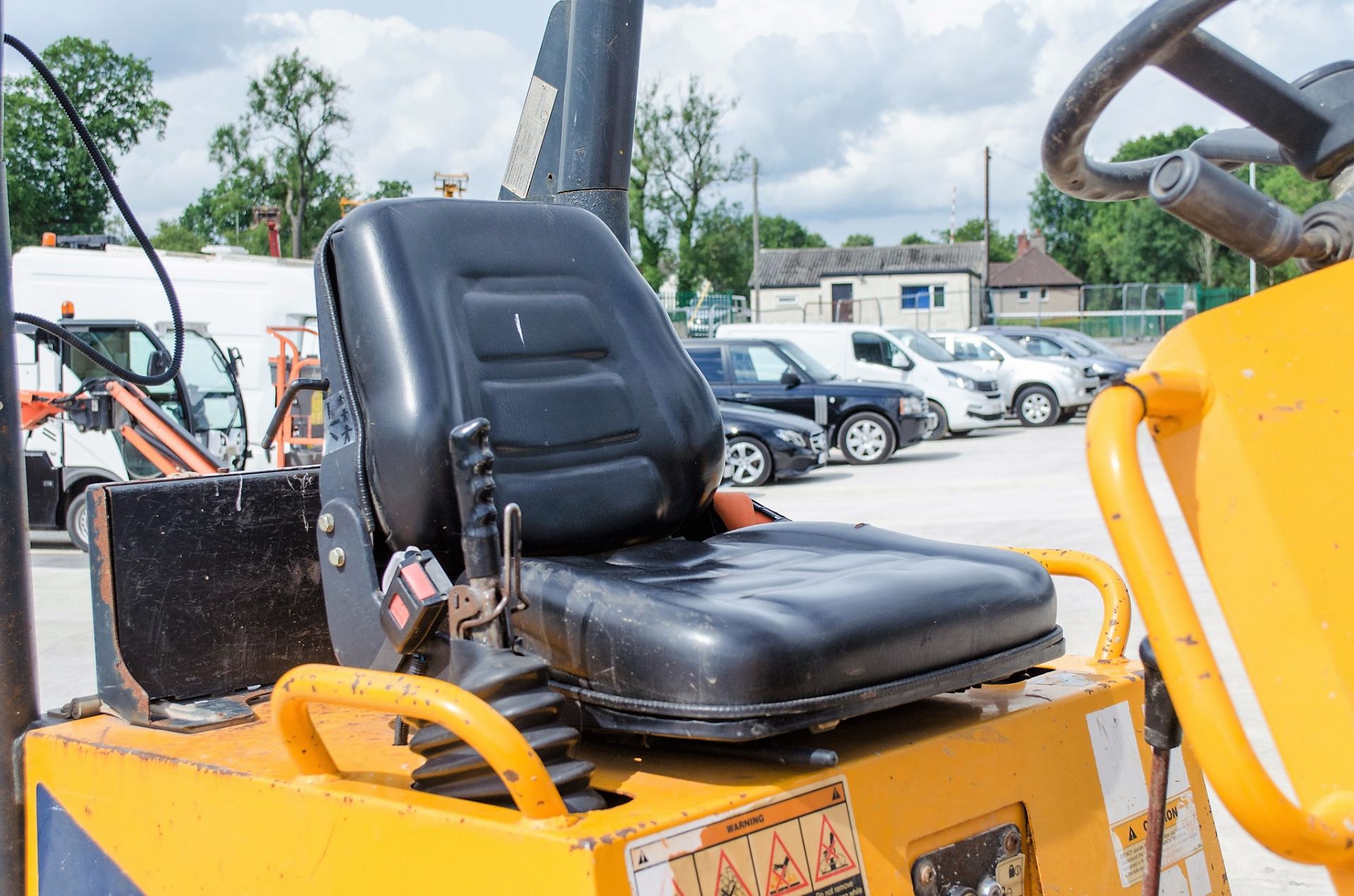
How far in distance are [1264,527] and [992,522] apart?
8992 millimetres

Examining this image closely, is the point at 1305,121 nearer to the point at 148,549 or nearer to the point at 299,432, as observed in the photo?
the point at 148,549

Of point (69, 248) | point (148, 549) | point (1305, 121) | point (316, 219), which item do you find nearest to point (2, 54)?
point (148, 549)

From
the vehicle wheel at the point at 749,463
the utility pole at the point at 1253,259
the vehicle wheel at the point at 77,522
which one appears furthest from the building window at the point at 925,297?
the vehicle wheel at the point at 77,522

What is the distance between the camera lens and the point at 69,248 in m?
14.7

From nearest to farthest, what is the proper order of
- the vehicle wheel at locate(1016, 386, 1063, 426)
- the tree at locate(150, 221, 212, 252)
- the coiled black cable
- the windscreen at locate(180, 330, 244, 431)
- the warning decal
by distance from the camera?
the warning decal < the coiled black cable < the windscreen at locate(180, 330, 244, 431) < the vehicle wheel at locate(1016, 386, 1063, 426) < the tree at locate(150, 221, 212, 252)

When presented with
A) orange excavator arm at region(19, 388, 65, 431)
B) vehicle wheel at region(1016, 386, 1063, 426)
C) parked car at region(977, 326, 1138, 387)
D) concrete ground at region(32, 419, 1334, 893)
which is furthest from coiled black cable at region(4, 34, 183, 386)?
parked car at region(977, 326, 1138, 387)

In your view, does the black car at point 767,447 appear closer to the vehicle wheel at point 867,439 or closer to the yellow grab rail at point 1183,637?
the vehicle wheel at point 867,439

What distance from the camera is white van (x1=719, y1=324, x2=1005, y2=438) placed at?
749 inches

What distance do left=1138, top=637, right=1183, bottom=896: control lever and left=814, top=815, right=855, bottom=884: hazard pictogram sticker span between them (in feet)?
1.63

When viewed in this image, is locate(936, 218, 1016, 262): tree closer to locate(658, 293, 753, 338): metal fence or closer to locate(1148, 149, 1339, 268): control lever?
locate(658, 293, 753, 338): metal fence

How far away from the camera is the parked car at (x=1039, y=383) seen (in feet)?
67.9

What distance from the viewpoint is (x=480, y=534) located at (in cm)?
186

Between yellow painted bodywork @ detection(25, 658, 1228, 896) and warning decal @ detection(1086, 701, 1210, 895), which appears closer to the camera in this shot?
yellow painted bodywork @ detection(25, 658, 1228, 896)

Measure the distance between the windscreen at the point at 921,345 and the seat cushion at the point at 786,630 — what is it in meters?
17.5
